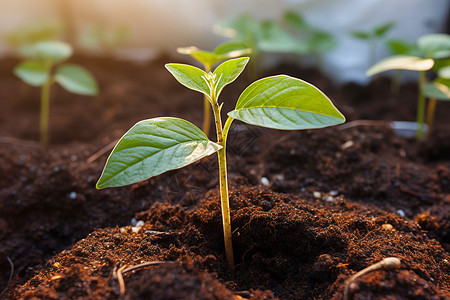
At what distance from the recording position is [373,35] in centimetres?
193

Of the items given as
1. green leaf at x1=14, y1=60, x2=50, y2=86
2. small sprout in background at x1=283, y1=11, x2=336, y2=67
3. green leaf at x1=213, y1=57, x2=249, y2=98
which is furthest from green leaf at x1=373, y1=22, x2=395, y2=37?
green leaf at x1=14, y1=60, x2=50, y2=86

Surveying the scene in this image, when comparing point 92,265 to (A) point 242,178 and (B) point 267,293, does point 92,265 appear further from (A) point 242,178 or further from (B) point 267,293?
(A) point 242,178

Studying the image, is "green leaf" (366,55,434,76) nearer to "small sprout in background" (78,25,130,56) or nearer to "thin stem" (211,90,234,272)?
"thin stem" (211,90,234,272)

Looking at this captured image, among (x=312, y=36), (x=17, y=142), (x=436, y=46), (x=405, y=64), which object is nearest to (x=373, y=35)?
(x=312, y=36)

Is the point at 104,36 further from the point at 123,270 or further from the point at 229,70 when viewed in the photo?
the point at 123,270

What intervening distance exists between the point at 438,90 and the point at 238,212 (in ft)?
3.21

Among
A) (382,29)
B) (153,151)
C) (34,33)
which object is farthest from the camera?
(34,33)

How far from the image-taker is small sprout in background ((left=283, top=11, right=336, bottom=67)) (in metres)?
2.01

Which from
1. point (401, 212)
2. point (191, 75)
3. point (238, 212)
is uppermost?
point (191, 75)

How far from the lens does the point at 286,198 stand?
1052 millimetres

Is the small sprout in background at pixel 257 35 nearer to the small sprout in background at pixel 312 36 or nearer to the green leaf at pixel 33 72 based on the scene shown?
the small sprout in background at pixel 312 36

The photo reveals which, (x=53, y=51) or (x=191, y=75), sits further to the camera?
(x=53, y=51)

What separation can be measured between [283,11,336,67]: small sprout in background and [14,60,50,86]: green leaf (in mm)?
1260

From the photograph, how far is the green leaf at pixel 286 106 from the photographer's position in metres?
0.69
